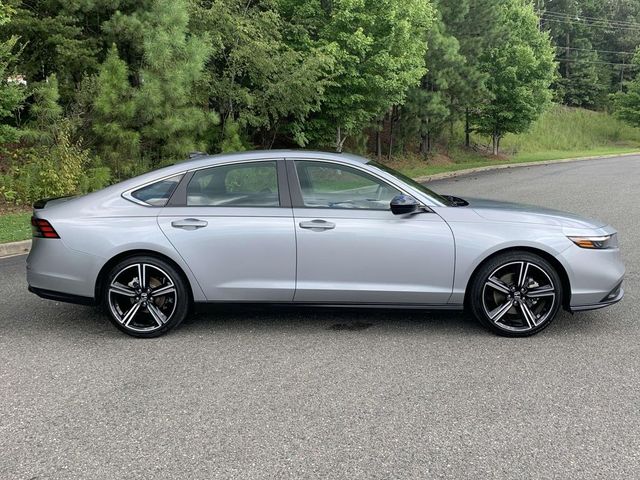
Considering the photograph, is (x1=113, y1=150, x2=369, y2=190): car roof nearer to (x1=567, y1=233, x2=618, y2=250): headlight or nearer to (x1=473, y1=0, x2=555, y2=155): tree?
(x1=567, y1=233, x2=618, y2=250): headlight

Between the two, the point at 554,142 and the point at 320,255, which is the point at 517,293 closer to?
the point at 320,255

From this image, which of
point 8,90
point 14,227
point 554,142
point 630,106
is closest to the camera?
point 14,227

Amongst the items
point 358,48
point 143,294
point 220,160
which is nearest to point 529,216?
point 220,160

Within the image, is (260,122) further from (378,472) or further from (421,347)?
(378,472)

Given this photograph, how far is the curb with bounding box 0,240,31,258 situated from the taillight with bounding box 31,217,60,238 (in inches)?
166

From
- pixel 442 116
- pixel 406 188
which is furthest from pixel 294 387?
pixel 442 116

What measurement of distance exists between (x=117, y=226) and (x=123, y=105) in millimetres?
9785

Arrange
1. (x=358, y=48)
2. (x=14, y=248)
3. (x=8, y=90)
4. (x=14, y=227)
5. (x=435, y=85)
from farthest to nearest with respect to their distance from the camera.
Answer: (x=435, y=85) → (x=358, y=48) → (x=8, y=90) → (x=14, y=227) → (x=14, y=248)

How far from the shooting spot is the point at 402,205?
15.2 feet

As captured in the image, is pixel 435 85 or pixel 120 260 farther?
pixel 435 85

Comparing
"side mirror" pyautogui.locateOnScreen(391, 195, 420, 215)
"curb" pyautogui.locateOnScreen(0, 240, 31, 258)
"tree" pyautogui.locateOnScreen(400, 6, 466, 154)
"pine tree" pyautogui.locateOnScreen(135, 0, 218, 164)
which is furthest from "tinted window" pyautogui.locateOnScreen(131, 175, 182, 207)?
"tree" pyautogui.locateOnScreen(400, 6, 466, 154)

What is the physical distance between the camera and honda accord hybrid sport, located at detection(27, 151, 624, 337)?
15.4ft

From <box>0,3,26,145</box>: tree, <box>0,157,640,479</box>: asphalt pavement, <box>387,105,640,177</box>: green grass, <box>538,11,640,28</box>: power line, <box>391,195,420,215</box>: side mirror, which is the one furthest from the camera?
<box>538,11,640,28</box>: power line

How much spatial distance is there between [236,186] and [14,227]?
678 cm
